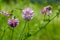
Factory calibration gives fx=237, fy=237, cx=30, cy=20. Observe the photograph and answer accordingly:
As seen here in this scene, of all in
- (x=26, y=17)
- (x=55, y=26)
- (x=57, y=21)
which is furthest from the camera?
(x=57, y=21)

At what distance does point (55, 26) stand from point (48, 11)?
1400 mm

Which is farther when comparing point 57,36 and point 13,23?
point 57,36

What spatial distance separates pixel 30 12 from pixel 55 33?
1285 millimetres

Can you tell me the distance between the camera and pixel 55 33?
2723 millimetres

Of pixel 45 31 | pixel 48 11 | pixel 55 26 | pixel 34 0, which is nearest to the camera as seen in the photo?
pixel 48 11

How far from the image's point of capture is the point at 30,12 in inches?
58.6

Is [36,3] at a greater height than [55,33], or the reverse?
[36,3]

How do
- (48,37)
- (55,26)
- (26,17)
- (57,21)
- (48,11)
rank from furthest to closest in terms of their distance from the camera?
(57,21) → (55,26) → (48,37) → (48,11) → (26,17)

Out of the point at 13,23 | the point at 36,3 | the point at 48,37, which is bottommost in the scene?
the point at 48,37

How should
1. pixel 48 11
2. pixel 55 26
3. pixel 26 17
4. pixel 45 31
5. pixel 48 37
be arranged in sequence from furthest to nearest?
pixel 55 26, pixel 45 31, pixel 48 37, pixel 48 11, pixel 26 17

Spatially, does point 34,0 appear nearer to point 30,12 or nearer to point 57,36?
point 57,36

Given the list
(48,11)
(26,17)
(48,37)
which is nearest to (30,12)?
(26,17)

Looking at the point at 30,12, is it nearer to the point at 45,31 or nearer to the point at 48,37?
the point at 48,37

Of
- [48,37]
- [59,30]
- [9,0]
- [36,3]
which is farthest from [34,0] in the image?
[48,37]
